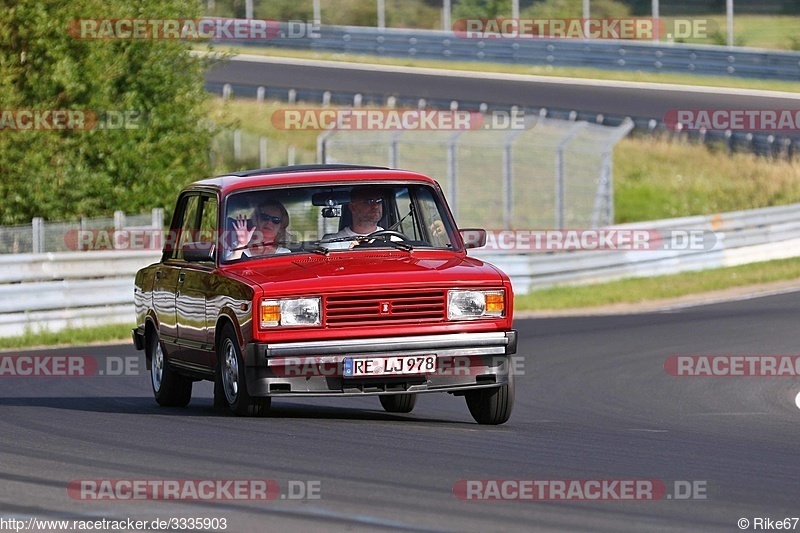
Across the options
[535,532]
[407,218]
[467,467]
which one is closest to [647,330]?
[407,218]

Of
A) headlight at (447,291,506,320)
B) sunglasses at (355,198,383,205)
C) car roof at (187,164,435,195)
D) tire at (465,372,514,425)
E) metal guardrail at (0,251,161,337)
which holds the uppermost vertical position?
car roof at (187,164,435,195)

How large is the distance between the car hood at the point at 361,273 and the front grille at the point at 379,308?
0.06 m

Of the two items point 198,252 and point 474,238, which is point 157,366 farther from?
point 474,238

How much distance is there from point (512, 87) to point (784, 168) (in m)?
9.64

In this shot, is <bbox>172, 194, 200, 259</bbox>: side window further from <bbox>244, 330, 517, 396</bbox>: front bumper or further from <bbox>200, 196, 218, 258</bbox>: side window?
<bbox>244, 330, 517, 396</bbox>: front bumper

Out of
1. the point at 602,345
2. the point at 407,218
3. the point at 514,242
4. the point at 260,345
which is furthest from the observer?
the point at 514,242

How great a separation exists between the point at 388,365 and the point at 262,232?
1606 millimetres

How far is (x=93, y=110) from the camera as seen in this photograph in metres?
25.1

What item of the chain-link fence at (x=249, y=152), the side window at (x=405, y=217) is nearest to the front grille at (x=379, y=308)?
the side window at (x=405, y=217)

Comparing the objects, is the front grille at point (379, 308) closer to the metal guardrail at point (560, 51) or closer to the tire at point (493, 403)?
the tire at point (493, 403)

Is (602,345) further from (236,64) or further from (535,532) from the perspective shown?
(236,64)

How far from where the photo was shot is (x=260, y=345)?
30.9 ft

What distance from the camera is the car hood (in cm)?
950

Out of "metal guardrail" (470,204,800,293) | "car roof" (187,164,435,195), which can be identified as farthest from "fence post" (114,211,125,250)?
"car roof" (187,164,435,195)
